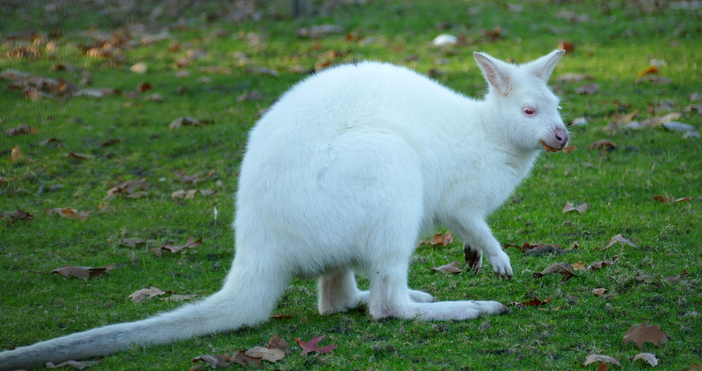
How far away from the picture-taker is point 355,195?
3543 millimetres

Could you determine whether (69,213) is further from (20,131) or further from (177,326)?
(177,326)

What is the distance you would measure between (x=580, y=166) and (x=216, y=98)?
4.68 m

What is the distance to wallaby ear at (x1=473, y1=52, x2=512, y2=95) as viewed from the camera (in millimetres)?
4191

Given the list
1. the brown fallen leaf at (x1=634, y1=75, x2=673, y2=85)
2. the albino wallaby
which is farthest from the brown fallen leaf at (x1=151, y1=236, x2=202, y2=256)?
the brown fallen leaf at (x1=634, y1=75, x2=673, y2=85)

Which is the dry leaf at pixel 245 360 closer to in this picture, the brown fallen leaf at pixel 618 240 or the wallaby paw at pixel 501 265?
the wallaby paw at pixel 501 265

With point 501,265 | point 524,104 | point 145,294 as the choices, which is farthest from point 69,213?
point 524,104

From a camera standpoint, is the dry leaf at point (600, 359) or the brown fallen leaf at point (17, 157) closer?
the dry leaf at point (600, 359)

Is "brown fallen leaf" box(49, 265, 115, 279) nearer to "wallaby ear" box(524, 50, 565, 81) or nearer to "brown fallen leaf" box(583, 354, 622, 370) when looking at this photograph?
Result: "wallaby ear" box(524, 50, 565, 81)

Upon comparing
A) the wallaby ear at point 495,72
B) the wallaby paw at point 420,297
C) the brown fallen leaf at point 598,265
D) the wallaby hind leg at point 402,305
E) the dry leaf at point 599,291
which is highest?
the wallaby ear at point 495,72

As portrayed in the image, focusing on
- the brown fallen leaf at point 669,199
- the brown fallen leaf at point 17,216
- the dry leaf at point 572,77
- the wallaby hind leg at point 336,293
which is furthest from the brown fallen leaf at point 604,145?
the brown fallen leaf at point 17,216

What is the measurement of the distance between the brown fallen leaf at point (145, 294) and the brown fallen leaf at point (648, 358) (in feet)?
9.01

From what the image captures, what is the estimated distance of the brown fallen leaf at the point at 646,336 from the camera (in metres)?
3.22

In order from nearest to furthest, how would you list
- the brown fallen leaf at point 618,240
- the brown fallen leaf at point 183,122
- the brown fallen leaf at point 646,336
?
the brown fallen leaf at point 646,336 < the brown fallen leaf at point 618,240 < the brown fallen leaf at point 183,122

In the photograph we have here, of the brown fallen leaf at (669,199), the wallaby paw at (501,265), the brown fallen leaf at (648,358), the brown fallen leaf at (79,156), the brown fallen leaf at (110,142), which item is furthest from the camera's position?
the brown fallen leaf at (110,142)
